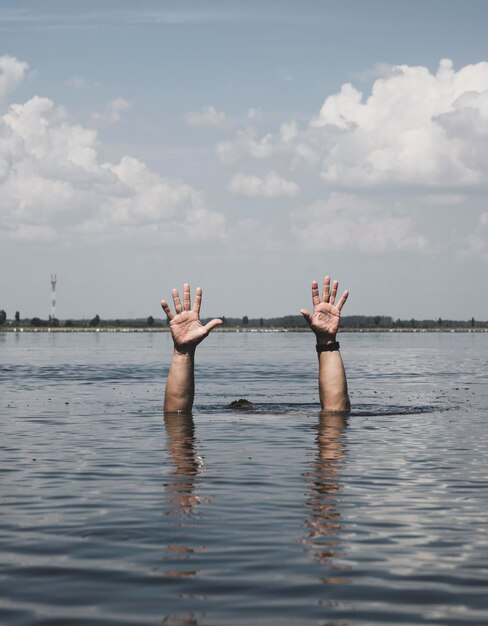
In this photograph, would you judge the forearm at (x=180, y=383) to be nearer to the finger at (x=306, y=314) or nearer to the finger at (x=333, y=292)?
the finger at (x=306, y=314)

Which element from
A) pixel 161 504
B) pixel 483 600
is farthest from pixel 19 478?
pixel 483 600

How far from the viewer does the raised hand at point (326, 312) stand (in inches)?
798

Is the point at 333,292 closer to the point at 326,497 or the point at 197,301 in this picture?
the point at 197,301

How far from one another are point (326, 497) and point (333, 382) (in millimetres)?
9285

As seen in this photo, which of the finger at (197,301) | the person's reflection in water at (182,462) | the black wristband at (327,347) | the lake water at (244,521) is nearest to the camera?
the lake water at (244,521)

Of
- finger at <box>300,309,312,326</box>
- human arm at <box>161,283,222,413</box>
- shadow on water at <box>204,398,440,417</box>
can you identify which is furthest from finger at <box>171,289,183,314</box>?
shadow on water at <box>204,398,440,417</box>

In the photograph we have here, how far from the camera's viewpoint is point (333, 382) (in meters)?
21.8

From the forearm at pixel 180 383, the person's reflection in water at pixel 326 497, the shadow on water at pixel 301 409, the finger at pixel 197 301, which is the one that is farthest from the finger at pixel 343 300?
the shadow on water at pixel 301 409

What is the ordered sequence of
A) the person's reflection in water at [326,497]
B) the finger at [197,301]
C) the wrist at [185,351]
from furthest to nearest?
the wrist at [185,351]
the finger at [197,301]
the person's reflection in water at [326,497]

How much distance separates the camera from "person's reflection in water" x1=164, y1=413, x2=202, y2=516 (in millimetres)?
12211

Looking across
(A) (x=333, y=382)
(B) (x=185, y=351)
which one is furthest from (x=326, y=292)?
(B) (x=185, y=351)

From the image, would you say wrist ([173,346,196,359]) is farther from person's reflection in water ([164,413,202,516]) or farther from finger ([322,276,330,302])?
finger ([322,276,330,302])

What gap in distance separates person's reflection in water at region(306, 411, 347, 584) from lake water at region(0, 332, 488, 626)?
0.03m

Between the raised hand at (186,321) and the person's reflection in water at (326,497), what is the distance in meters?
3.19
